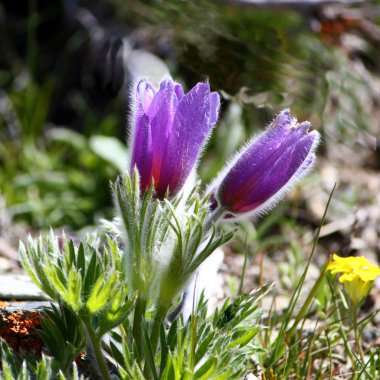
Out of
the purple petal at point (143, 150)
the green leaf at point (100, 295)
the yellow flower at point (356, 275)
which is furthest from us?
the yellow flower at point (356, 275)

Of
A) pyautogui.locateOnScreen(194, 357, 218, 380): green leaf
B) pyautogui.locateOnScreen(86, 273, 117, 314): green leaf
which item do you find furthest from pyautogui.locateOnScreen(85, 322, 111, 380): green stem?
pyautogui.locateOnScreen(194, 357, 218, 380): green leaf

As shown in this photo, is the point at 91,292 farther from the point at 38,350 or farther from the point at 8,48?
the point at 8,48

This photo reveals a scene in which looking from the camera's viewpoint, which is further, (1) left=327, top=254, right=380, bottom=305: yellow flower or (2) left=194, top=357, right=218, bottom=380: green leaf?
(1) left=327, top=254, right=380, bottom=305: yellow flower

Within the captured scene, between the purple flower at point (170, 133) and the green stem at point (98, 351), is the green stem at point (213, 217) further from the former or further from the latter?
the green stem at point (98, 351)

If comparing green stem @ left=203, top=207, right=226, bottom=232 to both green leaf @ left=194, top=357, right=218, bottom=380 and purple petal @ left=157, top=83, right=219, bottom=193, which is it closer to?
purple petal @ left=157, top=83, right=219, bottom=193

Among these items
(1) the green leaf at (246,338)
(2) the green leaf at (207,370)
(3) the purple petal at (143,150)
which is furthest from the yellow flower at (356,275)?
(3) the purple petal at (143,150)

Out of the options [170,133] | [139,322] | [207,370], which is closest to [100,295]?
[139,322]

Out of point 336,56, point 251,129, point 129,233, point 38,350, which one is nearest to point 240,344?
point 129,233

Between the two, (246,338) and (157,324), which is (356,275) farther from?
(157,324)
